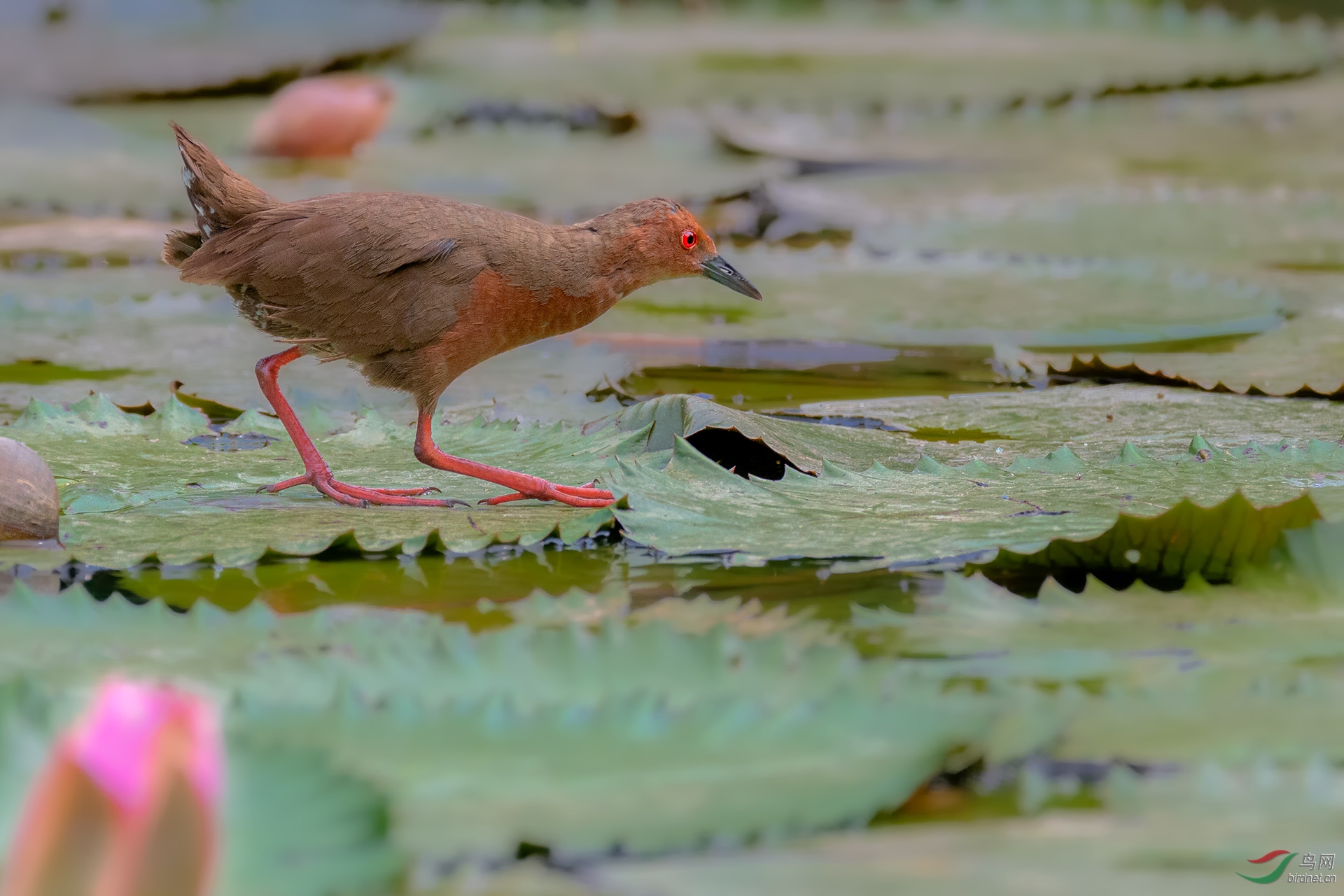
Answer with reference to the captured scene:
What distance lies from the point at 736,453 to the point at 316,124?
4138mm

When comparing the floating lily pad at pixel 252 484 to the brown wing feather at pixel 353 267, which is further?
the brown wing feather at pixel 353 267

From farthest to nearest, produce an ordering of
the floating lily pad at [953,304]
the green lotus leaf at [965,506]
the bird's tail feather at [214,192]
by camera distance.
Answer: the floating lily pad at [953,304], the bird's tail feather at [214,192], the green lotus leaf at [965,506]

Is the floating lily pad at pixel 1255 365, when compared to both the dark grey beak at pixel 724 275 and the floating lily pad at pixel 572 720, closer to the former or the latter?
the dark grey beak at pixel 724 275

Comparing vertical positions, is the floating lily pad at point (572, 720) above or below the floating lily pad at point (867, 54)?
below

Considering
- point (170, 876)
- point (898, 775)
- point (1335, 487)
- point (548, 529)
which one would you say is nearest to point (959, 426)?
point (1335, 487)

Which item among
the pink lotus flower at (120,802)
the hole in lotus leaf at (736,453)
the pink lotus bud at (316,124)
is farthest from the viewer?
the pink lotus bud at (316,124)

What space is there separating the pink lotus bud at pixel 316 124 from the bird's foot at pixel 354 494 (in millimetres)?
3863

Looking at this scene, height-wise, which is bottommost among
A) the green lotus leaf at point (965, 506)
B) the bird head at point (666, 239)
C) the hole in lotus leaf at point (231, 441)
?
the hole in lotus leaf at point (231, 441)

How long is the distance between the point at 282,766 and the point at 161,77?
6224 mm

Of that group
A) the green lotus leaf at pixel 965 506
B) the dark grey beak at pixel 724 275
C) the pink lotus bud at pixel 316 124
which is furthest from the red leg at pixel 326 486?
the pink lotus bud at pixel 316 124

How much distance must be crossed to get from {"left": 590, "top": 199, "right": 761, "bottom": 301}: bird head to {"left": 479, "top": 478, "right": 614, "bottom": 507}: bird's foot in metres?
0.53

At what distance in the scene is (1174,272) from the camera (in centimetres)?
367

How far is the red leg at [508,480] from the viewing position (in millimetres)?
2176

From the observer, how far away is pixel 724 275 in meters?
2.71
